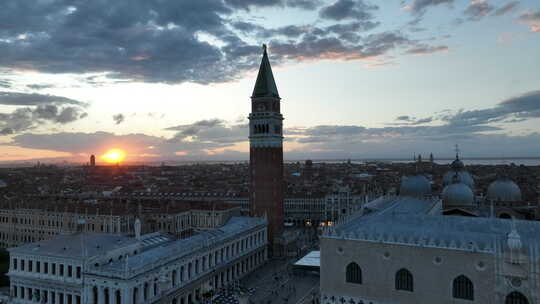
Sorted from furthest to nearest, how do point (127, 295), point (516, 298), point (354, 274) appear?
point (127, 295), point (354, 274), point (516, 298)

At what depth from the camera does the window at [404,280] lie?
117 ft

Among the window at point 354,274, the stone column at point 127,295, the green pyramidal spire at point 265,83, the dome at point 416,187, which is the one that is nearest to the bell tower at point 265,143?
the green pyramidal spire at point 265,83

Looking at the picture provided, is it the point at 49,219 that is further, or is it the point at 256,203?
the point at 49,219

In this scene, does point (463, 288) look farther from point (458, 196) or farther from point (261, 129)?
point (261, 129)

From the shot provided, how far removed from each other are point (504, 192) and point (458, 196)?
28.1ft

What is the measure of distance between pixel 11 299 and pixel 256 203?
37.4 meters

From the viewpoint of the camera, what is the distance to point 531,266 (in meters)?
31.4

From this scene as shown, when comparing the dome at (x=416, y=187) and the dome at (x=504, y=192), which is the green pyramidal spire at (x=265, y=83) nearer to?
the dome at (x=416, y=187)

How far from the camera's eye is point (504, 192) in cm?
6053

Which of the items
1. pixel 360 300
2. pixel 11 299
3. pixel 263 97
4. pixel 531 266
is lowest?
pixel 11 299

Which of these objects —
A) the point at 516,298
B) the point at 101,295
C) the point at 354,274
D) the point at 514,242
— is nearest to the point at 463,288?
the point at 516,298


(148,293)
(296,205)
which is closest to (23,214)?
(148,293)

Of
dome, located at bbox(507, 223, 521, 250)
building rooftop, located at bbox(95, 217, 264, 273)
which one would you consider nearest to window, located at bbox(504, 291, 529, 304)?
Answer: dome, located at bbox(507, 223, 521, 250)

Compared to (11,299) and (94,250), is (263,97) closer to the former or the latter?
(94,250)
